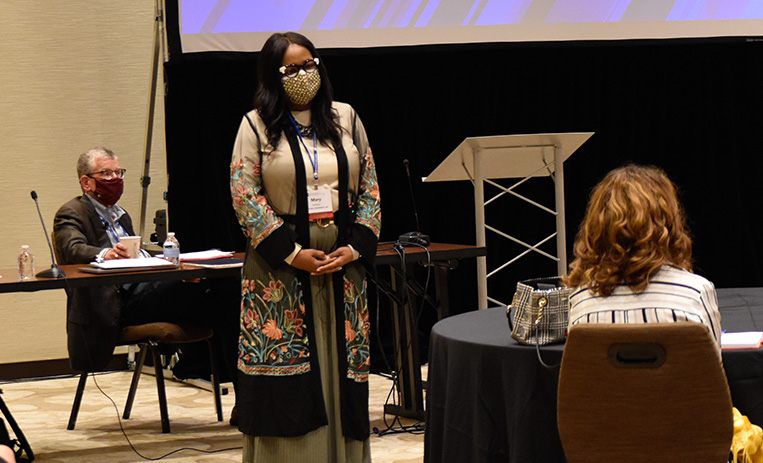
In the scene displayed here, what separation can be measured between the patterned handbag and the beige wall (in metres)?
4.04

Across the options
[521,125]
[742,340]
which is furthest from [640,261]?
[521,125]

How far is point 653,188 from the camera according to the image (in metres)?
1.98

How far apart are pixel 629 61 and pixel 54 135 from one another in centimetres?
364

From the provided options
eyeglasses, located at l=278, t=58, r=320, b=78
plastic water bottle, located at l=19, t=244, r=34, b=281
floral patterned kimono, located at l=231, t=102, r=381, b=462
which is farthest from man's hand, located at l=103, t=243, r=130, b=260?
eyeglasses, located at l=278, t=58, r=320, b=78

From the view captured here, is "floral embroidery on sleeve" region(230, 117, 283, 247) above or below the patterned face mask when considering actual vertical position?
below

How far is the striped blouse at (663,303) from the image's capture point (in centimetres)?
191

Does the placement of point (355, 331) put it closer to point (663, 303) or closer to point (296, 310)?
point (296, 310)

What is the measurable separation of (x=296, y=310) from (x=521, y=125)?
10.7 feet

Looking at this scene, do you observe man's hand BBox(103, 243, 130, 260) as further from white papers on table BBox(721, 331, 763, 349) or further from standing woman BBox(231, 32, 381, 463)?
white papers on table BBox(721, 331, 763, 349)

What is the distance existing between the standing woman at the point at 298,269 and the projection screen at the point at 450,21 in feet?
7.21

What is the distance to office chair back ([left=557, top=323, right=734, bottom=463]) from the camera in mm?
1791

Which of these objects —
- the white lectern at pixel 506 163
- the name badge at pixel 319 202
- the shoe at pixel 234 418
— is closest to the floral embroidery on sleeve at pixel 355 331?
the name badge at pixel 319 202

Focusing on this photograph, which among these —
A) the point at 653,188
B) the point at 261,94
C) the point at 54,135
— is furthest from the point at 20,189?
the point at 653,188

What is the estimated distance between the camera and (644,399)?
182cm
